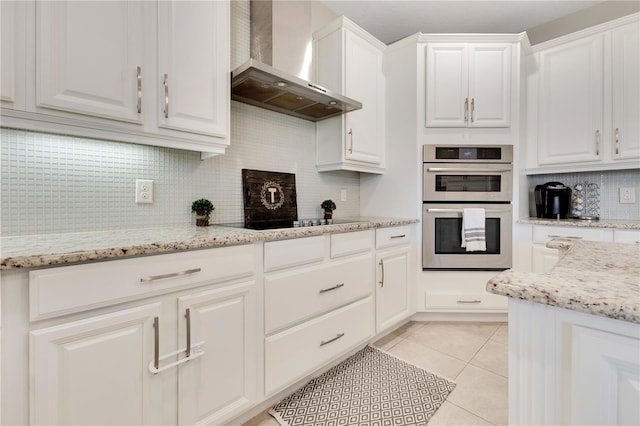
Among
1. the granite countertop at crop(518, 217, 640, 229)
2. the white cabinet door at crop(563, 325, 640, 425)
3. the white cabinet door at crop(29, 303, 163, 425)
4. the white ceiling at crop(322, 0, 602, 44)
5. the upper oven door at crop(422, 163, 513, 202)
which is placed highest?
the white ceiling at crop(322, 0, 602, 44)

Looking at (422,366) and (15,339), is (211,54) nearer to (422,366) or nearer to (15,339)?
(15,339)

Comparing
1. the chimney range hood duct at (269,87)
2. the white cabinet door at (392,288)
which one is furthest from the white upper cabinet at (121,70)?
the white cabinet door at (392,288)

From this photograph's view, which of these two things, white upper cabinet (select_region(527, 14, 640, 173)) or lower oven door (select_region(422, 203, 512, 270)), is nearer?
white upper cabinet (select_region(527, 14, 640, 173))

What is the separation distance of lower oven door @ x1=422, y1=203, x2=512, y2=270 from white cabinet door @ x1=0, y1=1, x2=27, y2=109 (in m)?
2.47

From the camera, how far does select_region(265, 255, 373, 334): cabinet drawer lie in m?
1.46

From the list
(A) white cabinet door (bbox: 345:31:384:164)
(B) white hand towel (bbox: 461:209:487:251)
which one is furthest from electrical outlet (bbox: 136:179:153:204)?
(B) white hand towel (bbox: 461:209:487:251)

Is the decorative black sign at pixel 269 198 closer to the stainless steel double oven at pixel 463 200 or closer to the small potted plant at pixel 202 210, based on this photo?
the small potted plant at pixel 202 210

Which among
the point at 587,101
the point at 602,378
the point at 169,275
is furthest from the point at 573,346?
the point at 587,101

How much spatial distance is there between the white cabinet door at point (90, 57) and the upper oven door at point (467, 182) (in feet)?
6.96

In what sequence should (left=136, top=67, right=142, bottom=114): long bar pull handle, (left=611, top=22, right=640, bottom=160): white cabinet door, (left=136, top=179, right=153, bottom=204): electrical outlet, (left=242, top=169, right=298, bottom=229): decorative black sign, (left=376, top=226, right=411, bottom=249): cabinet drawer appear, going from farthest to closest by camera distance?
1. (left=611, top=22, right=640, bottom=160): white cabinet door
2. (left=376, top=226, right=411, bottom=249): cabinet drawer
3. (left=242, top=169, right=298, bottom=229): decorative black sign
4. (left=136, top=179, right=153, bottom=204): electrical outlet
5. (left=136, top=67, right=142, bottom=114): long bar pull handle

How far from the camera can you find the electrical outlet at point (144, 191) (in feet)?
5.07

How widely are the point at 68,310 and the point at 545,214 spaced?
3.24m

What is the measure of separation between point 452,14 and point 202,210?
2.80 metres

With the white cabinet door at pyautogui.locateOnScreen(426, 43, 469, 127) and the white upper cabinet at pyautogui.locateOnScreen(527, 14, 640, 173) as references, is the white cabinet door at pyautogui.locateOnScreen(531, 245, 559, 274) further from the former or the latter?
the white cabinet door at pyautogui.locateOnScreen(426, 43, 469, 127)
